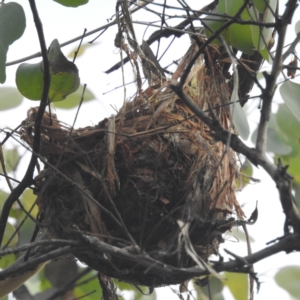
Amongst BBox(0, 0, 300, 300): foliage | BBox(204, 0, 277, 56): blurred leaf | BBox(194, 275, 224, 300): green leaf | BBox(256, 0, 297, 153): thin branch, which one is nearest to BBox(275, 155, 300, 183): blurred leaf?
BBox(0, 0, 300, 300): foliage

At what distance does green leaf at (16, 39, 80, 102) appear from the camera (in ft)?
4.23

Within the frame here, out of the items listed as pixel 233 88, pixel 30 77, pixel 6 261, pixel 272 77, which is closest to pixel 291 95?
pixel 233 88

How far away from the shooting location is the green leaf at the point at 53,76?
4.23ft

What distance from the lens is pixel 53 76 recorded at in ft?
4.29

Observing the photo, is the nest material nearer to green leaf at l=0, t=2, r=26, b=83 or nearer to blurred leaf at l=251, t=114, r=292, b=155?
green leaf at l=0, t=2, r=26, b=83

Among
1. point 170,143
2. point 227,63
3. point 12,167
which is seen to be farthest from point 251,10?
point 12,167

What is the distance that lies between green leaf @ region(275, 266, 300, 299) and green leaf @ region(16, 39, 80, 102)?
2.62ft

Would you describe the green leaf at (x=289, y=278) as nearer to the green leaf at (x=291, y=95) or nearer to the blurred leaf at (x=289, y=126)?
the blurred leaf at (x=289, y=126)

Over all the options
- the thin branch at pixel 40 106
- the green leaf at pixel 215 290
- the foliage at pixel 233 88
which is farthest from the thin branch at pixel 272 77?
the green leaf at pixel 215 290

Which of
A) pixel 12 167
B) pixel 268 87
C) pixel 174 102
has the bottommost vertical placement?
pixel 268 87

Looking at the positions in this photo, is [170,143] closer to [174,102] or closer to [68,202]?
[174,102]

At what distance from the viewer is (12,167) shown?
5.92 feet

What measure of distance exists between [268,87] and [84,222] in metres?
0.53

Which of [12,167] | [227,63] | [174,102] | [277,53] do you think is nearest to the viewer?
[277,53]
